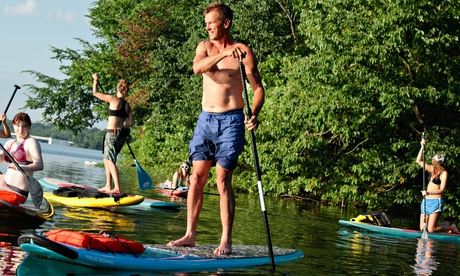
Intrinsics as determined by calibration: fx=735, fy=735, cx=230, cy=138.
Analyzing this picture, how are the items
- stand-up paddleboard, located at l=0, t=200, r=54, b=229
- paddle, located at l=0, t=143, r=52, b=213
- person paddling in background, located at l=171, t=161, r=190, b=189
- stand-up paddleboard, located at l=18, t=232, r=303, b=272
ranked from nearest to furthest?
stand-up paddleboard, located at l=18, t=232, r=303, b=272
stand-up paddleboard, located at l=0, t=200, r=54, b=229
paddle, located at l=0, t=143, r=52, b=213
person paddling in background, located at l=171, t=161, r=190, b=189

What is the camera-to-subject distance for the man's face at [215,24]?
682 cm

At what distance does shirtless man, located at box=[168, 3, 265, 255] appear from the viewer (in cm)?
684

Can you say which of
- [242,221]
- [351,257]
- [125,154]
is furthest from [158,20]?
[351,257]

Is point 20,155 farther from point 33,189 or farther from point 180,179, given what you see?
point 180,179

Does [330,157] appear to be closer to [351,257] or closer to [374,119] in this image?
[374,119]

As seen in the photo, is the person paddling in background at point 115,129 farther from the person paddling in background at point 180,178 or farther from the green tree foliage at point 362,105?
the green tree foliage at point 362,105

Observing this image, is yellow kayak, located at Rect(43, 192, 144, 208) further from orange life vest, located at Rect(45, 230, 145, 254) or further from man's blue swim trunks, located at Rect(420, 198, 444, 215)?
man's blue swim trunks, located at Rect(420, 198, 444, 215)

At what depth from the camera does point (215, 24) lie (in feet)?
22.5

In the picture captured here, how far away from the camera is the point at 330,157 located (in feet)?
66.8

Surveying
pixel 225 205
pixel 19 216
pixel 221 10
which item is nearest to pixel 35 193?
pixel 19 216

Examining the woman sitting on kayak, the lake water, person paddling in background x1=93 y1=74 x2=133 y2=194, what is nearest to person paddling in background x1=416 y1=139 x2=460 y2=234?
the lake water

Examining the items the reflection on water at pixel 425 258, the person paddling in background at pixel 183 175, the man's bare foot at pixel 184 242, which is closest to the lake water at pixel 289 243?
the reflection on water at pixel 425 258

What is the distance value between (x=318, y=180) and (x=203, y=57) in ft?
45.3

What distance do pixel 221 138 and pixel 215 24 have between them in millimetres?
1063
